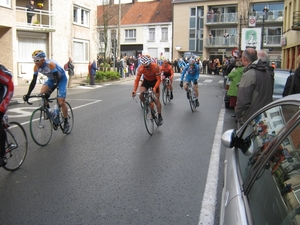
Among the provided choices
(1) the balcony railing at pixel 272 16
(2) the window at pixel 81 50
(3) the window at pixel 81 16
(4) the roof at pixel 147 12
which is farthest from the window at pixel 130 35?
(2) the window at pixel 81 50

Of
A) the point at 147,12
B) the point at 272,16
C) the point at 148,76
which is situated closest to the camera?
the point at 148,76

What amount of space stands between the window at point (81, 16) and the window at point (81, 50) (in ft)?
5.39

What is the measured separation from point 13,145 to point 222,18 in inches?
1848

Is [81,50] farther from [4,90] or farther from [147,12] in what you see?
[147,12]

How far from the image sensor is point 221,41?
48.9m

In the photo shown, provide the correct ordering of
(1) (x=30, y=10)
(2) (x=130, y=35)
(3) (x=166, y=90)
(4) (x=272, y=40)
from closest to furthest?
(3) (x=166, y=90) → (1) (x=30, y=10) → (4) (x=272, y=40) → (2) (x=130, y=35)

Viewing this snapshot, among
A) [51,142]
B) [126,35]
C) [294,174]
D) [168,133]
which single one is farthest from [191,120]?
[126,35]

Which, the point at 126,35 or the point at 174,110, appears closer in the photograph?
the point at 174,110

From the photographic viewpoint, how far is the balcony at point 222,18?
47.9 meters

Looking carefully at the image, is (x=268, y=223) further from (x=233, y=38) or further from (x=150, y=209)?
(x=233, y=38)

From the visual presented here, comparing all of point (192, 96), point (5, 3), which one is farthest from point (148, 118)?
point (5, 3)

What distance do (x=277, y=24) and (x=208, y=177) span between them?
1792 inches

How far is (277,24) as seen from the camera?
152ft

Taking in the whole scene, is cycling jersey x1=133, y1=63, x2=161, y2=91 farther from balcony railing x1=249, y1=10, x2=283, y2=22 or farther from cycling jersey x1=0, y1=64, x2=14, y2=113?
balcony railing x1=249, y1=10, x2=283, y2=22
